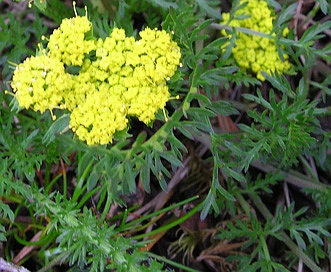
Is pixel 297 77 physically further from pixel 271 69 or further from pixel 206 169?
pixel 206 169

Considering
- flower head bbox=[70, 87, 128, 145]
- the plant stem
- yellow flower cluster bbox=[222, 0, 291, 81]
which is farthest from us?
yellow flower cluster bbox=[222, 0, 291, 81]

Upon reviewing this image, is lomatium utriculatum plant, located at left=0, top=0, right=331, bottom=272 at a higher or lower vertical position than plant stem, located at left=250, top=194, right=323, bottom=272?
higher

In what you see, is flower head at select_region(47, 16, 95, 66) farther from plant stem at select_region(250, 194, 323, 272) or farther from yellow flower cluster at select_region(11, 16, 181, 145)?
plant stem at select_region(250, 194, 323, 272)

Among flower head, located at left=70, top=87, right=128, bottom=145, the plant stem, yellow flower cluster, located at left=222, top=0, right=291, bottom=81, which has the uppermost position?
flower head, located at left=70, top=87, right=128, bottom=145

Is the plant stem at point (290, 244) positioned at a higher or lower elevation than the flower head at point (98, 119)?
lower

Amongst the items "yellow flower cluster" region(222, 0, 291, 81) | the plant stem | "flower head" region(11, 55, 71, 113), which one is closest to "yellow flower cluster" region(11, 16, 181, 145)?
"flower head" region(11, 55, 71, 113)

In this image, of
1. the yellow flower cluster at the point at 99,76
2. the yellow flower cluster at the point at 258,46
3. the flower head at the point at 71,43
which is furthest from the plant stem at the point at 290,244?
the flower head at the point at 71,43

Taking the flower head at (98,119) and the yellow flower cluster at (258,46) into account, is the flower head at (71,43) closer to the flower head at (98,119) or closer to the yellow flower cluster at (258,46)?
the flower head at (98,119)

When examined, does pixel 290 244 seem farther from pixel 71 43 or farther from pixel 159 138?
pixel 71 43
